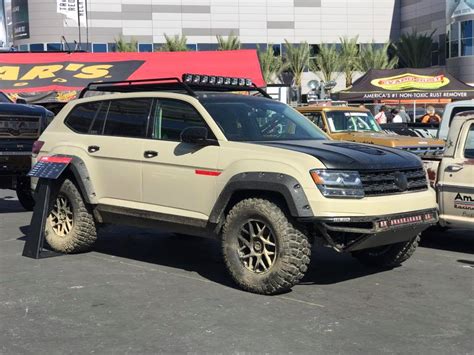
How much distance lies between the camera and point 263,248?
17.8 ft

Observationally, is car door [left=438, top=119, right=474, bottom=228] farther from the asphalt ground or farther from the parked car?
the parked car

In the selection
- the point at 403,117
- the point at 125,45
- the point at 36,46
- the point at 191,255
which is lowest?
the point at 191,255

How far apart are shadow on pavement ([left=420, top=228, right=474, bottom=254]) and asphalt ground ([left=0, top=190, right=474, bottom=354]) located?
442 mm

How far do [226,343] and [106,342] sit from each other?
854 mm

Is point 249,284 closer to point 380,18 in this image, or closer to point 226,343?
point 226,343

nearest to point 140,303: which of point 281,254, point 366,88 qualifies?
point 281,254

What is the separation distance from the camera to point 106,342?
428cm

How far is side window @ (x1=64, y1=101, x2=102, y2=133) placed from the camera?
711 cm

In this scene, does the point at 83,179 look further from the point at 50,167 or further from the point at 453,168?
the point at 453,168

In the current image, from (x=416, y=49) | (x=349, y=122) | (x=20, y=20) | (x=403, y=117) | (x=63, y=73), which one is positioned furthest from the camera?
(x=20, y=20)

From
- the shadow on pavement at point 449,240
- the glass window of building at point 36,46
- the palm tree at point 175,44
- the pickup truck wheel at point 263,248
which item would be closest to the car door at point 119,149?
the pickup truck wheel at point 263,248

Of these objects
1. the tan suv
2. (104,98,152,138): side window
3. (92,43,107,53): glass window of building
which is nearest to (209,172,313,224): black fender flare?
the tan suv

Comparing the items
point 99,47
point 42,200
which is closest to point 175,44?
point 99,47

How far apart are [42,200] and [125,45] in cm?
4839
